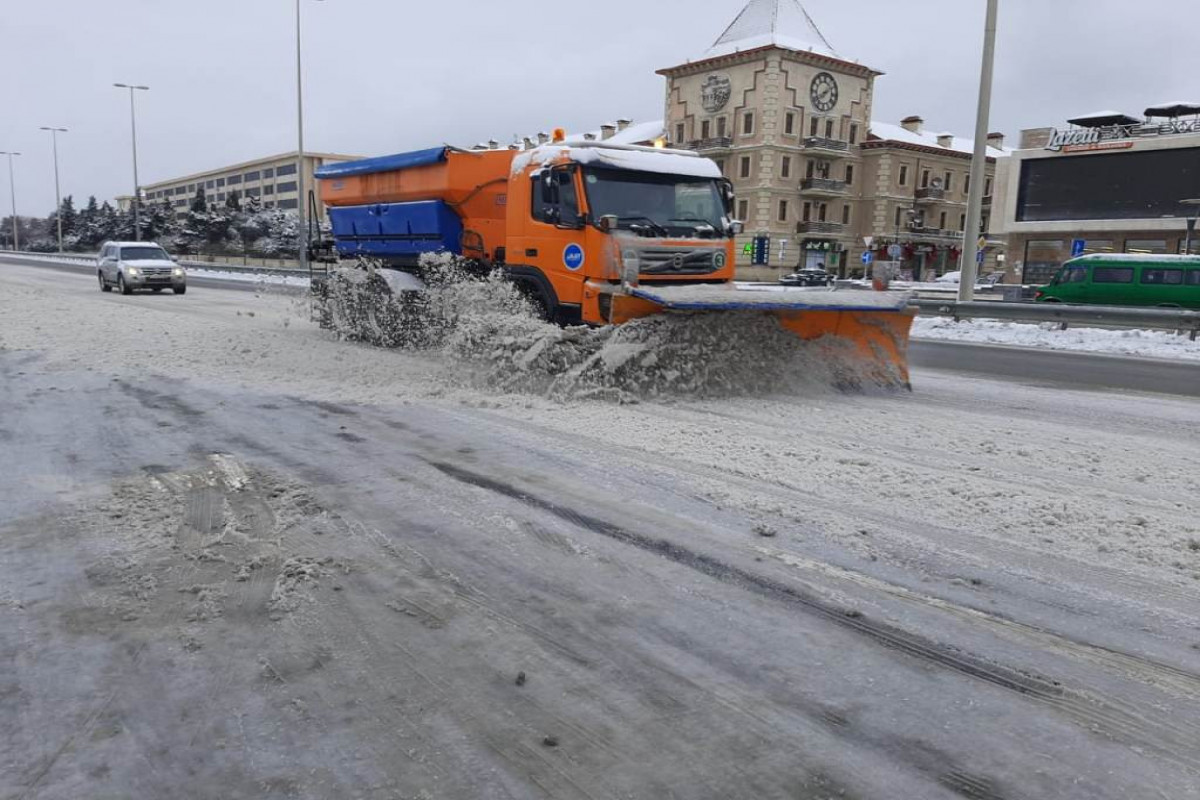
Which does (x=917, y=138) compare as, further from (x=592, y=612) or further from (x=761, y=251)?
(x=592, y=612)

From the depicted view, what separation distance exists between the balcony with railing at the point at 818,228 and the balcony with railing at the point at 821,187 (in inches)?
87.9

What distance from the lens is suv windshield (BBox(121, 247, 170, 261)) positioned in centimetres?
2473

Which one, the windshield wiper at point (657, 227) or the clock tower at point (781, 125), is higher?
the clock tower at point (781, 125)

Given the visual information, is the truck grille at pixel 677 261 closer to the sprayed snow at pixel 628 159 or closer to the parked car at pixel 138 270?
the sprayed snow at pixel 628 159

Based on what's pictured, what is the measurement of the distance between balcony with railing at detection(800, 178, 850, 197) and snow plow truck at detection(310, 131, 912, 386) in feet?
179

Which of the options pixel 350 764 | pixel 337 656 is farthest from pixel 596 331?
pixel 350 764

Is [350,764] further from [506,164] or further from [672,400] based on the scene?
[506,164]

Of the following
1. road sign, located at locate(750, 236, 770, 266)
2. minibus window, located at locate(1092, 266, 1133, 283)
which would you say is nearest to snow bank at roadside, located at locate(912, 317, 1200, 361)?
minibus window, located at locate(1092, 266, 1133, 283)

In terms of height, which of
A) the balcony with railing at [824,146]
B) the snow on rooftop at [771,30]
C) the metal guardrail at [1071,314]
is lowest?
the metal guardrail at [1071,314]

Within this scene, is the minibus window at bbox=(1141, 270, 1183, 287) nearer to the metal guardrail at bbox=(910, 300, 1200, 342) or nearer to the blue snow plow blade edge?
the metal guardrail at bbox=(910, 300, 1200, 342)

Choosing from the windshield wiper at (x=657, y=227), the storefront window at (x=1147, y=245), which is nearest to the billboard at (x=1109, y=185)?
the storefront window at (x=1147, y=245)

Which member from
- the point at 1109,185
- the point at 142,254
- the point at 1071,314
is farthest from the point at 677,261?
the point at 1109,185

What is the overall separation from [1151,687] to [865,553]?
1359mm

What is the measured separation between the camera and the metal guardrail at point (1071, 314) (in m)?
16.0
